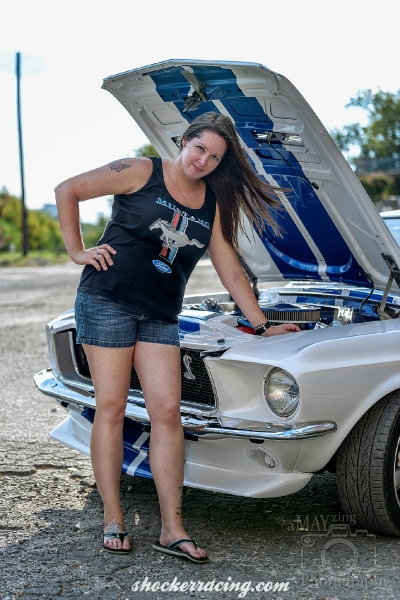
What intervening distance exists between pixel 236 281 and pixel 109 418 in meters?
0.85

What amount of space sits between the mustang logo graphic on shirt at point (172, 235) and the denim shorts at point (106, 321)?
0.25m

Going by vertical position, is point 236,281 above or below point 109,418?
above

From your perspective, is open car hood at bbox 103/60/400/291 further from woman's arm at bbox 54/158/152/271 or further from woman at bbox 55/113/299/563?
woman's arm at bbox 54/158/152/271

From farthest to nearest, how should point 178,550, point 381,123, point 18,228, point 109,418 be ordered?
point 381,123
point 18,228
point 109,418
point 178,550

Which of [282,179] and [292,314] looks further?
[282,179]

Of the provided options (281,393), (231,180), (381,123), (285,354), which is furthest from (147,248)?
(381,123)

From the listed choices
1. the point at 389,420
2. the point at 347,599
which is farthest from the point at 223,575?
the point at 389,420

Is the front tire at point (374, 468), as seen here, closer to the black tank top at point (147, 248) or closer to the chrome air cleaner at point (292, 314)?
the chrome air cleaner at point (292, 314)

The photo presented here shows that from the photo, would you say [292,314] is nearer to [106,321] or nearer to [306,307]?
[306,307]

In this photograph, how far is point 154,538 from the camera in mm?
3154

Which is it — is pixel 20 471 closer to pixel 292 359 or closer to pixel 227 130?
pixel 292 359

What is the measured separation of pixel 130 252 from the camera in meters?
2.96

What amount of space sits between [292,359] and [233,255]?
64 cm

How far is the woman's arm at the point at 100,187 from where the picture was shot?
2.94 meters
